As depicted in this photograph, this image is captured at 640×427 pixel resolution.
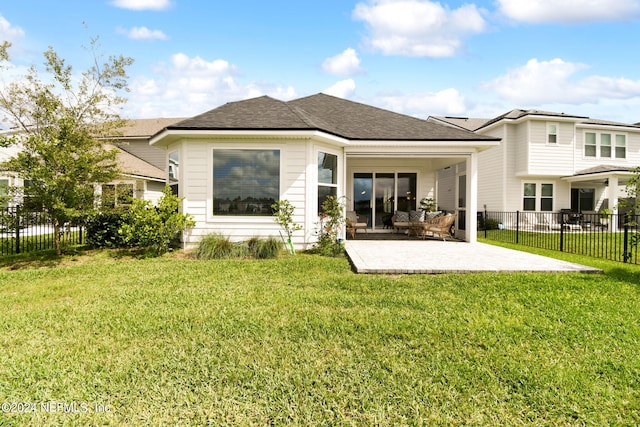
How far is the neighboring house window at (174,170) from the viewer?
947cm

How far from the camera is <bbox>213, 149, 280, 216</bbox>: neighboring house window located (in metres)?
8.97

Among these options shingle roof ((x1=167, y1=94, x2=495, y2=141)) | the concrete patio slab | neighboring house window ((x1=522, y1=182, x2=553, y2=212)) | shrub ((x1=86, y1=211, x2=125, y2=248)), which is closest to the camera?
the concrete patio slab

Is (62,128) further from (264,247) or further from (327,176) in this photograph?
(327,176)

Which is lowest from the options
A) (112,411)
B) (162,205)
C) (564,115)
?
(112,411)

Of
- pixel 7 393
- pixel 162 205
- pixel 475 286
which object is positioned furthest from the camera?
pixel 162 205

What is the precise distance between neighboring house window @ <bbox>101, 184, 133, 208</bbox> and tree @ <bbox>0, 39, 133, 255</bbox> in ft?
1.00

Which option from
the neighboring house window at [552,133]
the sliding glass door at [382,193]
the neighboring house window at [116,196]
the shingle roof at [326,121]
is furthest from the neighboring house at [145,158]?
the neighboring house window at [552,133]

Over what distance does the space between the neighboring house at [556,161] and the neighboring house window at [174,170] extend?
58.2 ft

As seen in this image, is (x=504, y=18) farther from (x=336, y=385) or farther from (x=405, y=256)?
(x=336, y=385)

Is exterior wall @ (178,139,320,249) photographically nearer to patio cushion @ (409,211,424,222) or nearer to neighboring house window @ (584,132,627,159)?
patio cushion @ (409,211,424,222)

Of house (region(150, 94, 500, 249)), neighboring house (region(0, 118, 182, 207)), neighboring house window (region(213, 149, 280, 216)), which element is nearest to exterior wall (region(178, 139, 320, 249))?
house (region(150, 94, 500, 249))

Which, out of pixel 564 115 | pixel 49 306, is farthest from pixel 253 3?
pixel 564 115

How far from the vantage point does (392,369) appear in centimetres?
281

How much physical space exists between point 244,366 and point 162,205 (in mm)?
6682
